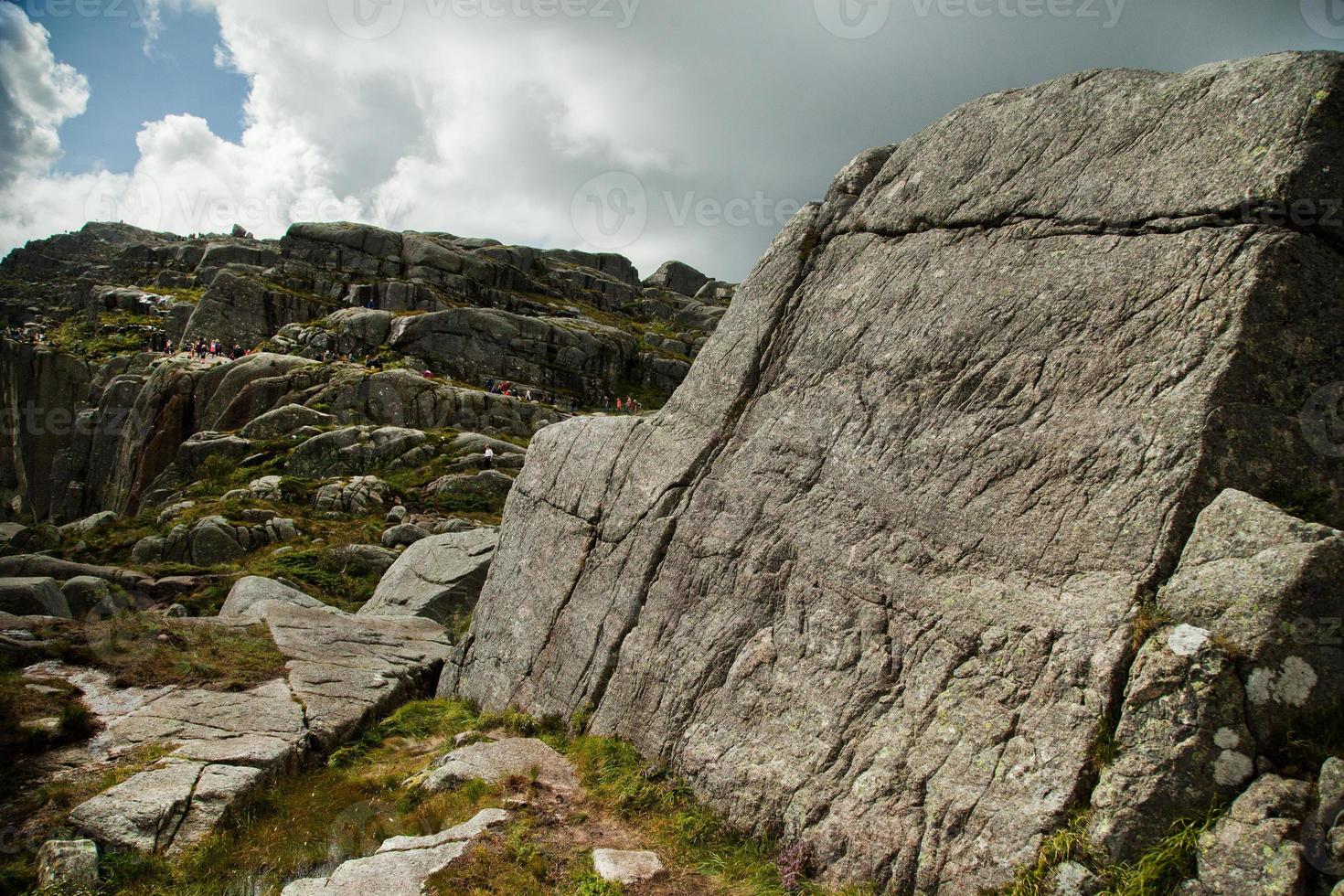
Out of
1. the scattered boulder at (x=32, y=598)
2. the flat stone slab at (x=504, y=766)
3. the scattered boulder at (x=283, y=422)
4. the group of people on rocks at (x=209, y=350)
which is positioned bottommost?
the flat stone slab at (x=504, y=766)

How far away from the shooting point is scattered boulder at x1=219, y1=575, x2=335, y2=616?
33.2m

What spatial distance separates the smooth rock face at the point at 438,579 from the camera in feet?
108

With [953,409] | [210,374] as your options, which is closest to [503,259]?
[210,374]

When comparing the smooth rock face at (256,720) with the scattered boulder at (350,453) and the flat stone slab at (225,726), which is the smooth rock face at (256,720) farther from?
the scattered boulder at (350,453)

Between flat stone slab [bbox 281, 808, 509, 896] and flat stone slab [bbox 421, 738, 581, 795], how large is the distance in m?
2.00

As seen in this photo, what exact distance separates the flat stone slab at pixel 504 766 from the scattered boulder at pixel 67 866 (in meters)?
6.13

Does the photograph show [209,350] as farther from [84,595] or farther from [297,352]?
[84,595]

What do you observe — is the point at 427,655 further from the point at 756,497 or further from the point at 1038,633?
the point at 1038,633

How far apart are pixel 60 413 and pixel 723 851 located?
111 m

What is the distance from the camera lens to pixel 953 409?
551 inches

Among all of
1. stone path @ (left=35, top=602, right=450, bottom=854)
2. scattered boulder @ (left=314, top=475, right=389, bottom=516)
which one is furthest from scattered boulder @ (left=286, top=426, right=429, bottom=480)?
stone path @ (left=35, top=602, right=450, bottom=854)

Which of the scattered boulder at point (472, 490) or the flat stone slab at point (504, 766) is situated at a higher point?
the scattered boulder at point (472, 490)

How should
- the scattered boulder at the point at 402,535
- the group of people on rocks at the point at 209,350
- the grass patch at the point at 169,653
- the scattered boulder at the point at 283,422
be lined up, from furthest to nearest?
the group of people on rocks at the point at 209,350
the scattered boulder at the point at 283,422
the scattered boulder at the point at 402,535
the grass patch at the point at 169,653

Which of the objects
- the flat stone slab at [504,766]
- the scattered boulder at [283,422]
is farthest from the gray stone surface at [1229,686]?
the scattered boulder at [283,422]
